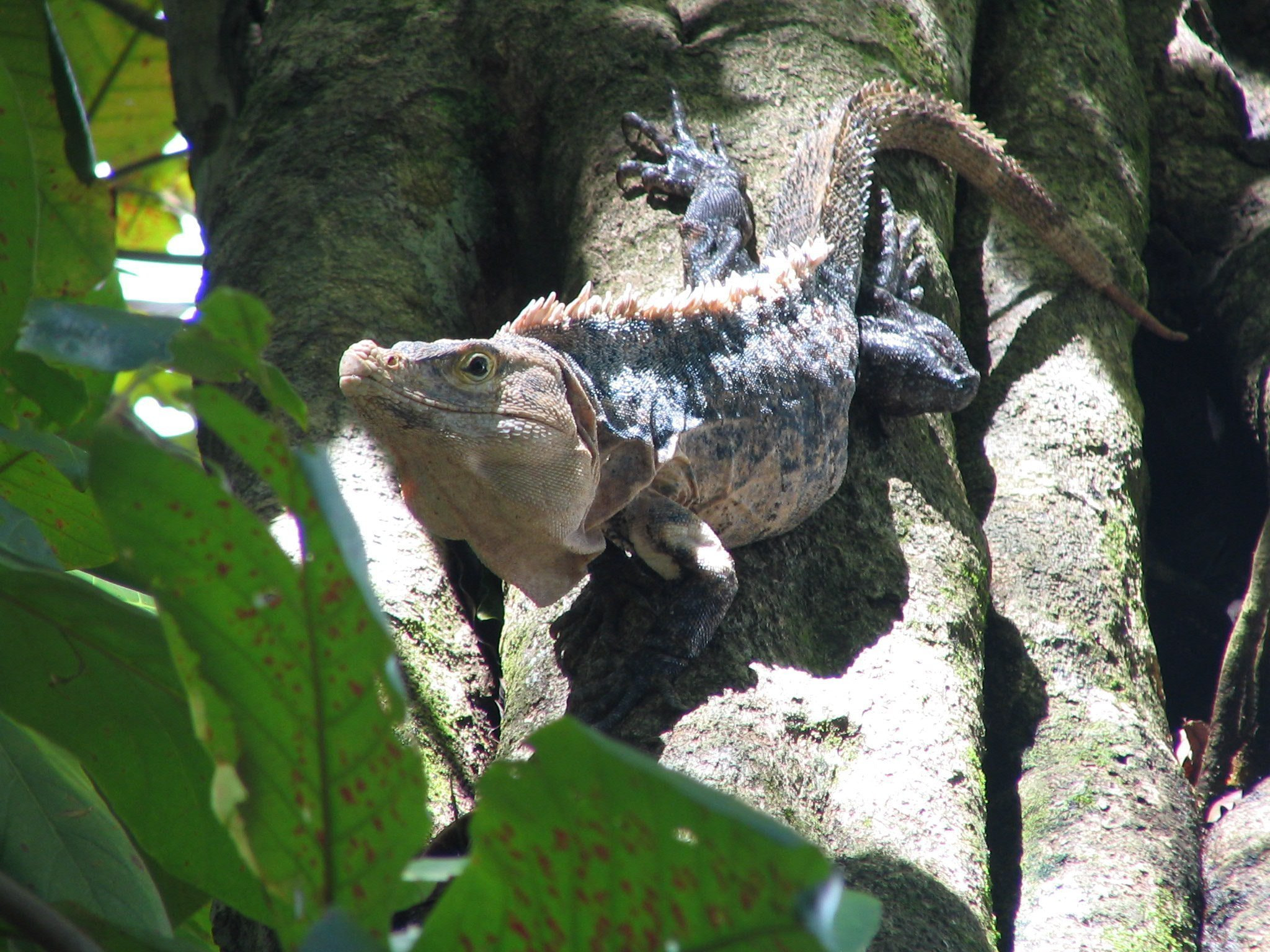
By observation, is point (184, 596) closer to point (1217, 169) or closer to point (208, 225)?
point (208, 225)

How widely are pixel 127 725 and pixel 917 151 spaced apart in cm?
400

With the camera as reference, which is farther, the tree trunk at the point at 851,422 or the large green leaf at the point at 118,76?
the large green leaf at the point at 118,76

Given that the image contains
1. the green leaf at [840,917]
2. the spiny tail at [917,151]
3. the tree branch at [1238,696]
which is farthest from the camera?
the spiny tail at [917,151]

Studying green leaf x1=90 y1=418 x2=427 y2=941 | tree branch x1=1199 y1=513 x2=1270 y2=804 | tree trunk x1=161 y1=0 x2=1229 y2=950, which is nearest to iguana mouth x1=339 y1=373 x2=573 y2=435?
tree trunk x1=161 y1=0 x2=1229 y2=950

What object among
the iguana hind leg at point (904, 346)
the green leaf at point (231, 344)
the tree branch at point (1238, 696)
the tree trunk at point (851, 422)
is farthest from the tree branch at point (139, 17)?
the tree branch at point (1238, 696)

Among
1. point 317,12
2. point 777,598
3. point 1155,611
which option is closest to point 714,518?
point 777,598

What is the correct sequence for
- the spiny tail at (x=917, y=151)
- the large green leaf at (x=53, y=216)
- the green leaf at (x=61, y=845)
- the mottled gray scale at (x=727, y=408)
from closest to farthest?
1. the green leaf at (x=61, y=845)
2. the large green leaf at (x=53, y=216)
3. the mottled gray scale at (x=727, y=408)
4. the spiny tail at (x=917, y=151)

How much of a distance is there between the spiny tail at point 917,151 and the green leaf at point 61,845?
3282mm

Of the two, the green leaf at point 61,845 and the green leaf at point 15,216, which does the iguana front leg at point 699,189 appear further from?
the green leaf at point 61,845

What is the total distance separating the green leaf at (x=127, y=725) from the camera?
123cm

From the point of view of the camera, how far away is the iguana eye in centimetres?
272

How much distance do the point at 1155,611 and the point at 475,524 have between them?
2.82 m

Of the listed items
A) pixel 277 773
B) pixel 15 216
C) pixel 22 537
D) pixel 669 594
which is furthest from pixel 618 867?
pixel 669 594

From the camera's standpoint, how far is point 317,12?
4.32m
